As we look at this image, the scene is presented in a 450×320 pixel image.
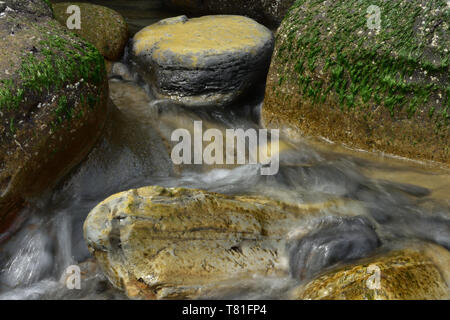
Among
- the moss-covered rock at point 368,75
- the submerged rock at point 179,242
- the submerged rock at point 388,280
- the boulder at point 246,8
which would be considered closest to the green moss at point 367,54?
the moss-covered rock at point 368,75

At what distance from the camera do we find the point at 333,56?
455 centimetres

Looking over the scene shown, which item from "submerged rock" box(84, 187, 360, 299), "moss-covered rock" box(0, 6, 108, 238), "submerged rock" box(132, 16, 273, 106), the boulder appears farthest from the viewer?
the boulder

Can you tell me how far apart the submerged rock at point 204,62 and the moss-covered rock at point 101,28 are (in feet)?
1.60

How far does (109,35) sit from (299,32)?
271 centimetres

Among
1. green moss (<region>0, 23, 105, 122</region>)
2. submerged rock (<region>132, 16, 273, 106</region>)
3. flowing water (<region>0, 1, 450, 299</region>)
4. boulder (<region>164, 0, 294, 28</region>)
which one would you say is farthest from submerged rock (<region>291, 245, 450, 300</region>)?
boulder (<region>164, 0, 294, 28</region>)

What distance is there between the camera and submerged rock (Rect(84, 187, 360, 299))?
290cm

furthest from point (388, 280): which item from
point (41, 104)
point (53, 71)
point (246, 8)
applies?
point (246, 8)

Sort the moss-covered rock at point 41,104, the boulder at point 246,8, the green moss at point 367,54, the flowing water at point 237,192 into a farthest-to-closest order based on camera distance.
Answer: the boulder at point 246,8
the green moss at point 367,54
the moss-covered rock at point 41,104
the flowing water at point 237,192

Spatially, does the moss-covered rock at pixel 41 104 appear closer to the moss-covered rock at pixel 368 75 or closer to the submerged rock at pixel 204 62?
the submerged rock at pixel 204 62

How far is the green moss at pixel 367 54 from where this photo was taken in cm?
414

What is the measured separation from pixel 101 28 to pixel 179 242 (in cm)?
409

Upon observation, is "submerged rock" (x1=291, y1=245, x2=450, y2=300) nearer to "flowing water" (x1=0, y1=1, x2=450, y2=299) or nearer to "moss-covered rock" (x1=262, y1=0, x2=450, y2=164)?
"flowing water" (x1=0, y1=1, x2=450, y2=299)

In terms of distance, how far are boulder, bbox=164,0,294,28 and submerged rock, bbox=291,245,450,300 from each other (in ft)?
16.3
